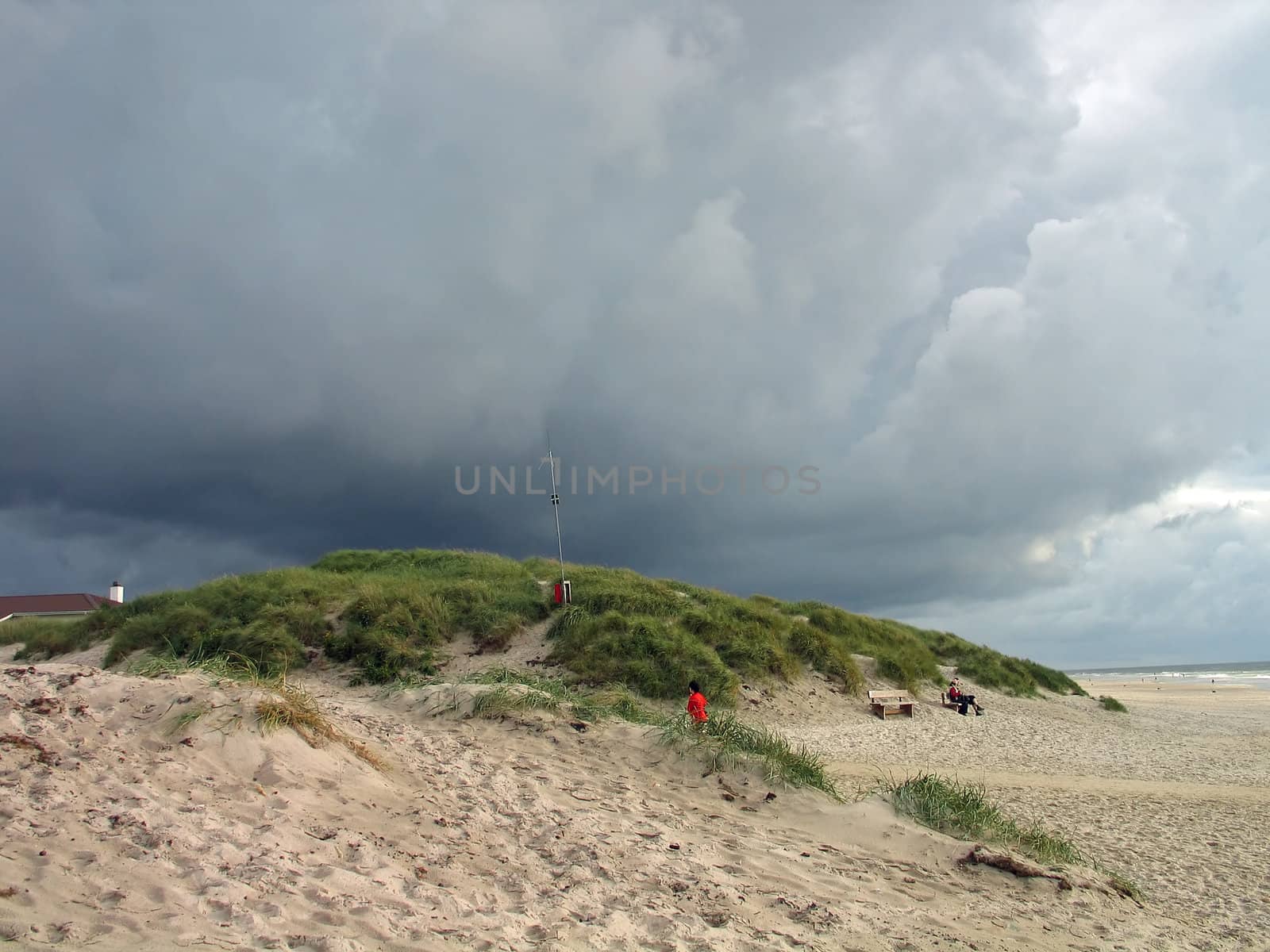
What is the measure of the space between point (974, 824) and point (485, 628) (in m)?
14.0

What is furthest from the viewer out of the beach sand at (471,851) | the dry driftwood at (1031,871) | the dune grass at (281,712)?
the dune grass at (281,712)

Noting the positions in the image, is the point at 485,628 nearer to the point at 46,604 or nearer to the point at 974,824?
the point at 974,824

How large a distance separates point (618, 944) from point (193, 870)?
109 inches

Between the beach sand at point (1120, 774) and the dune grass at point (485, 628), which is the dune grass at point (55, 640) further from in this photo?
the beach sand at point (1120, 774)

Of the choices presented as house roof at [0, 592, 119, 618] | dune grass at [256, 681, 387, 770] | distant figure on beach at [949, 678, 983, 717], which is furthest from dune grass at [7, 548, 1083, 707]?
house roof at [0, 592, 119, 618]

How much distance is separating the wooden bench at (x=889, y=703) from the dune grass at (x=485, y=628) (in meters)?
0.62

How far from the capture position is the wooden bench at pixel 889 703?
2120 cm

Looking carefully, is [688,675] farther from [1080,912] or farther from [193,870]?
[193,870]

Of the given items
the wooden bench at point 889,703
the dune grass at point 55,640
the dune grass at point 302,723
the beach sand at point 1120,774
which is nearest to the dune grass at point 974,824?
the beach sand at point 1120,774

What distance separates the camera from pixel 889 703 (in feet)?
71.0

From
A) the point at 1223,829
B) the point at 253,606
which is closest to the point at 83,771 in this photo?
the point at 1223,829

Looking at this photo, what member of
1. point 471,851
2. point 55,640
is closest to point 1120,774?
point 471,851

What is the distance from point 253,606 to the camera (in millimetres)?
20859

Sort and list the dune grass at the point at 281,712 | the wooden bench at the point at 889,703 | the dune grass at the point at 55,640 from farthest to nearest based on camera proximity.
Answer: the dune grass at the point at 55,640, the wooden bench at the point at 889,703, the dune grass at the point at 281,712
